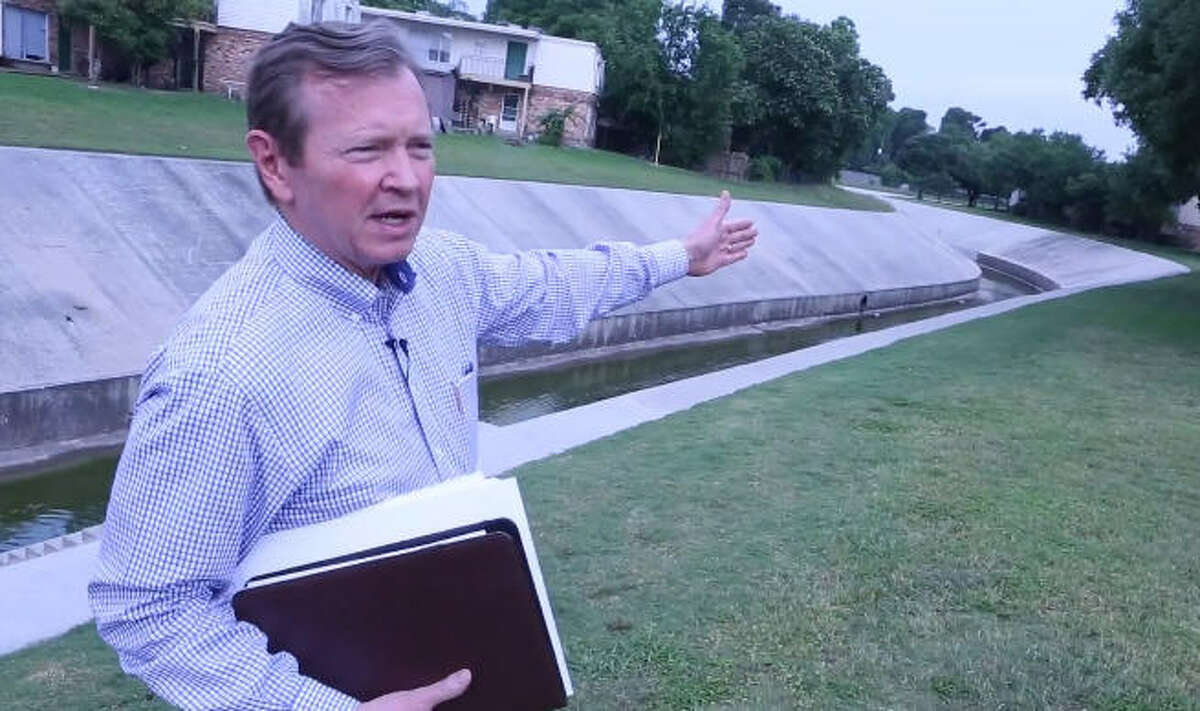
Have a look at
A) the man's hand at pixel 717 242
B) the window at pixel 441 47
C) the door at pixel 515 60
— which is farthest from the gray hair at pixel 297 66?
the door at pixel 515 60

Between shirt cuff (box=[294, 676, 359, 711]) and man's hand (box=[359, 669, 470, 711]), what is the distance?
0.03m

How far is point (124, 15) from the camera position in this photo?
2797 cm

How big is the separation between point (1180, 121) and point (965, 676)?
1805cm

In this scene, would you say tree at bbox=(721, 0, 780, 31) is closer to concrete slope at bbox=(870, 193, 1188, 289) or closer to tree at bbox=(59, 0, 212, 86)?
concrete slope at bbox=(870, 193, 1188, 289)

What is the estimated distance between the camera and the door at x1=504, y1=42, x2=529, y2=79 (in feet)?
139

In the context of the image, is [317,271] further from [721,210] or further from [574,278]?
[721,210]

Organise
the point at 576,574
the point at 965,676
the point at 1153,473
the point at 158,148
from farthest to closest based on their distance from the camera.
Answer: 1. the point at 158,148
2. the point at 1153,473
3. the point at 576,574
4. the point at 965,676

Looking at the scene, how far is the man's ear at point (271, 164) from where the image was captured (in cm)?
173

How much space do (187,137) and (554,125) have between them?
22868mm

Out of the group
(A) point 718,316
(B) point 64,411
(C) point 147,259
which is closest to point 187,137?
(C) point 147,259

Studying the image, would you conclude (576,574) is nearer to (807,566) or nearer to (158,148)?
(807,566)

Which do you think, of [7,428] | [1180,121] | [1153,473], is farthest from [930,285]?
[7,428]

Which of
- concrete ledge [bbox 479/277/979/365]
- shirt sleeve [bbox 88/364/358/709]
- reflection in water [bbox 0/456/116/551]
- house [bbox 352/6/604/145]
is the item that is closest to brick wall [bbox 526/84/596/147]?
house [bbox 352/6/604/145]

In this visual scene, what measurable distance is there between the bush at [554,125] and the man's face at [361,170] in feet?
131
